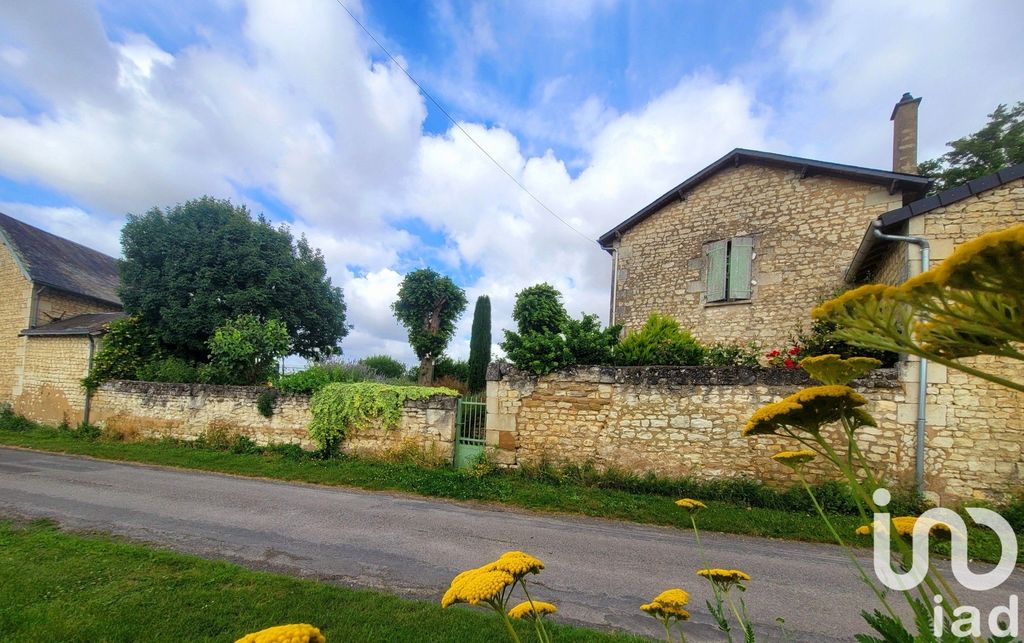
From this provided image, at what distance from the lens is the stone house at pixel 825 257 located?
6211 millimetres

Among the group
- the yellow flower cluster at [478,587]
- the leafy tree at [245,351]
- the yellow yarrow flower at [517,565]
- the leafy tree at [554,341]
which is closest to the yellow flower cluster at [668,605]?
the yellow yarrow flower at [517,565]

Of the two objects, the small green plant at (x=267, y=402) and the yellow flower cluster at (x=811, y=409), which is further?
the small green plant at (x=267, y=402)

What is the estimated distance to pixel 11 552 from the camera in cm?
424

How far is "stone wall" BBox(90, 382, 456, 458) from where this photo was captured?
9281 millimetres

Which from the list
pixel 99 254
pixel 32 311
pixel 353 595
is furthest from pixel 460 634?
pixel 99 254

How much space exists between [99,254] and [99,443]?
51.2ft

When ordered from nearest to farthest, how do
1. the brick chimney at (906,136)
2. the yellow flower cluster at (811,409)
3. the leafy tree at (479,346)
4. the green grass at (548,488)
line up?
the yellow flower cluster at (811,409)
the green grass at (548,488)
the brick chimney at (906,136)
the leafy tree at (479,346)

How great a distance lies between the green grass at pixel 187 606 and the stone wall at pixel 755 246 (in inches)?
367

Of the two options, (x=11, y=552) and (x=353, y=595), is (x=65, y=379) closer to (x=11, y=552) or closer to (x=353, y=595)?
(x=11, y=552)

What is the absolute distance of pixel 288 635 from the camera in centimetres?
121

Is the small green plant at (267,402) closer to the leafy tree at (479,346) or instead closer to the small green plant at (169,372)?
the small green plant at (169,372)

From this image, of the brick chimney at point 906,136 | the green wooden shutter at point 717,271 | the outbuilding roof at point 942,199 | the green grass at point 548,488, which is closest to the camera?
the green grass at point 548,488

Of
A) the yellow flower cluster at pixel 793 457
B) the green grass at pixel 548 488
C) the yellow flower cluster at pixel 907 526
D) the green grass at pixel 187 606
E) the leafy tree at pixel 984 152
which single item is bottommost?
the green grass at pixel 548 488

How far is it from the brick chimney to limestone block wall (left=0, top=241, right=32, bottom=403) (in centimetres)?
2666
